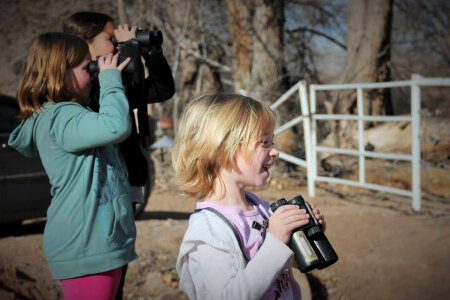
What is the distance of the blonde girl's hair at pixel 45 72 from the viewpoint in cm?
165

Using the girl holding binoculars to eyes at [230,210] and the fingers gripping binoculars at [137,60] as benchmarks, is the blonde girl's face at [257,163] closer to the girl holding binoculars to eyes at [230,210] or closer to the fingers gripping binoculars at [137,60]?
the girl holding binoculars to eyes at [230,210]

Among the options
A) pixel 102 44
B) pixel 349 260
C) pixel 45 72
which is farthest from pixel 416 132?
pixel 45 72

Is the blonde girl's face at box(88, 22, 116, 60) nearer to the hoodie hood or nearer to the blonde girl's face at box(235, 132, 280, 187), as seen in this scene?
the hoodie hood

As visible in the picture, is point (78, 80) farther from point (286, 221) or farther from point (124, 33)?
point (286, 221)

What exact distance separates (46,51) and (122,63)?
274mm

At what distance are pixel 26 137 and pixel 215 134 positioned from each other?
792 mm

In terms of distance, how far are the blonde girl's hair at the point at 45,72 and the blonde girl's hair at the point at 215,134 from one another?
1.77ft

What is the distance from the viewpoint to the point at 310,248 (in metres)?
1.23

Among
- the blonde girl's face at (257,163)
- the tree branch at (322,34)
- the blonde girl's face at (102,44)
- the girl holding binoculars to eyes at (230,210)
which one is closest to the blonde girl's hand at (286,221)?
the girl holding binoculars to eyes at (230,210)

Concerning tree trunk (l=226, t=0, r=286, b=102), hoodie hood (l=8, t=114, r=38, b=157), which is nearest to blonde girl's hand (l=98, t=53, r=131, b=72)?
hoodie hood (l=8, t=114, r=38, b=157)

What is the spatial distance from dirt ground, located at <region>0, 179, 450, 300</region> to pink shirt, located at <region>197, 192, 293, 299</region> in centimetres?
210

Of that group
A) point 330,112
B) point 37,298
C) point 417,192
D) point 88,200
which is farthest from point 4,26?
point 88,200

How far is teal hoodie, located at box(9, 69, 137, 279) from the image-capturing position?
5.19 ft

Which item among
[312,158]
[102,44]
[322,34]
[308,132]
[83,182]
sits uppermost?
[102,44]
